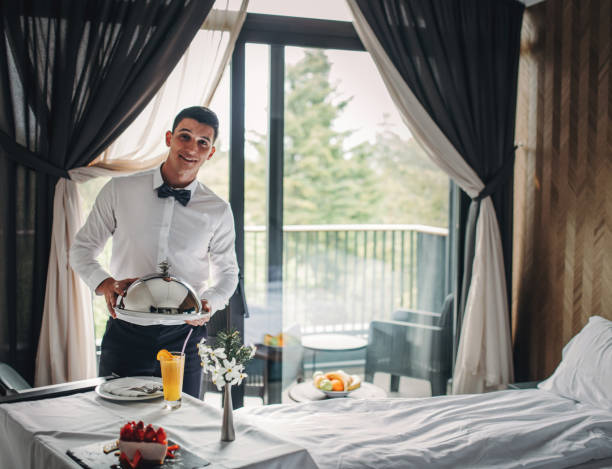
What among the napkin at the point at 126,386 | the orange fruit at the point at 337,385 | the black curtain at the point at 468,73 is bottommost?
the orange fruit at the point at 337,385

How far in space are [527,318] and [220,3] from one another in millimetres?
2519

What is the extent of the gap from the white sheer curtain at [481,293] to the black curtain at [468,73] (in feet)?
0.21

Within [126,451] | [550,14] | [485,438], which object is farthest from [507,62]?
[126,451]

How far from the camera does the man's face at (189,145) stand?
2.09 metres

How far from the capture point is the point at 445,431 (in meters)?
2.05

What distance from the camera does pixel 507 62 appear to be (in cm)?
337

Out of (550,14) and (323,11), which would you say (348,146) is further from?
(550,14)

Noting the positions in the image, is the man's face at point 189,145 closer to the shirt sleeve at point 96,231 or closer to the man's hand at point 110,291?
the shirt sleeve at point 96,231

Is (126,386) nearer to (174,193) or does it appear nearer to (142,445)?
(142,445)

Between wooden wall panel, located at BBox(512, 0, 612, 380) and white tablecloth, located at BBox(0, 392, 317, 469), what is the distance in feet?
7.05

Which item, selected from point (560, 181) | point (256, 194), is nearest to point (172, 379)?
point (256, 194)

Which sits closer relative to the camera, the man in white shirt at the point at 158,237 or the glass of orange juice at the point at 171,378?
the glass of orange juice at the point at 171,378

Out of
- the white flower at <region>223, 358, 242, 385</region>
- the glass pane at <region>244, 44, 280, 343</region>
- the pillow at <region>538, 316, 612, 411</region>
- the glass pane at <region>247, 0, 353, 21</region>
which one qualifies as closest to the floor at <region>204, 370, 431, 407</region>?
the glass pane at <region>244, 44, 280, 343</region>

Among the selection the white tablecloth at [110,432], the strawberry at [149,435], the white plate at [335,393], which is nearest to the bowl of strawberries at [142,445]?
the strawberry at [149,435]
